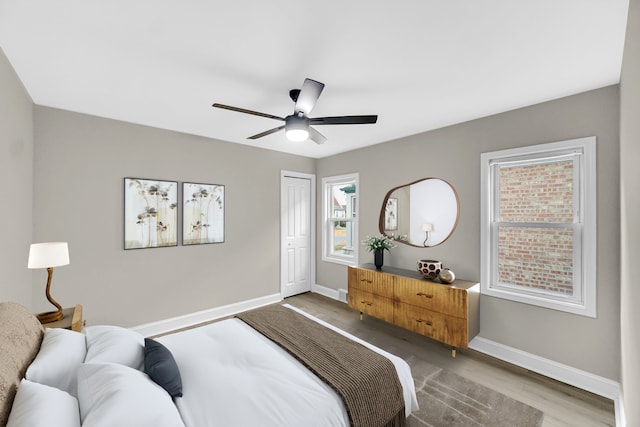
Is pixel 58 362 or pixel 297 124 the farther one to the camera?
pixel 297 124

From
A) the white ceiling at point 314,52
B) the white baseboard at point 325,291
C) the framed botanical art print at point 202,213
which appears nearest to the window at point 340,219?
the white baseboard at point 325,291

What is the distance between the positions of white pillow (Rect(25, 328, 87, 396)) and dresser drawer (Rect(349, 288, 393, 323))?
2.85 metres

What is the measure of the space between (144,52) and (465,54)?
2160 millimetres

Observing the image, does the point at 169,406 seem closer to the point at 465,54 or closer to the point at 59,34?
the point at 59,34

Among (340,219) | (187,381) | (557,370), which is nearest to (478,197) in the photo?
(557,370)

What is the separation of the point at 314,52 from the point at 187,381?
7.03 ft

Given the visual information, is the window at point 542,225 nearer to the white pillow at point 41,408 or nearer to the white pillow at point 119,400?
the white pillow at point 119,400

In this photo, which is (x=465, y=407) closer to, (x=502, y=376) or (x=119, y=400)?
(x=502, y=376)

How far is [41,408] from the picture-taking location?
0.93 meters

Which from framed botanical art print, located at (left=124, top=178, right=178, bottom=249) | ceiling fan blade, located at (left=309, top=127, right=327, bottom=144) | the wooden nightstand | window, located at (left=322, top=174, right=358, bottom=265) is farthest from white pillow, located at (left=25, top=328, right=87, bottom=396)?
window, located at (left=322, top=174, right=358, bottom=265)

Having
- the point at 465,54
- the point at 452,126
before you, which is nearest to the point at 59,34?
the point at 465,54

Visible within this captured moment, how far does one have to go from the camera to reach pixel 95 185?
3.01 meters

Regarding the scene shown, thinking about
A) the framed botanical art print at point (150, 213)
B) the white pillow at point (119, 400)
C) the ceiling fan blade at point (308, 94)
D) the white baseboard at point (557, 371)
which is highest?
the ceiling fan blade at point (308, 94)

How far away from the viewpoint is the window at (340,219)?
15.3 feet
